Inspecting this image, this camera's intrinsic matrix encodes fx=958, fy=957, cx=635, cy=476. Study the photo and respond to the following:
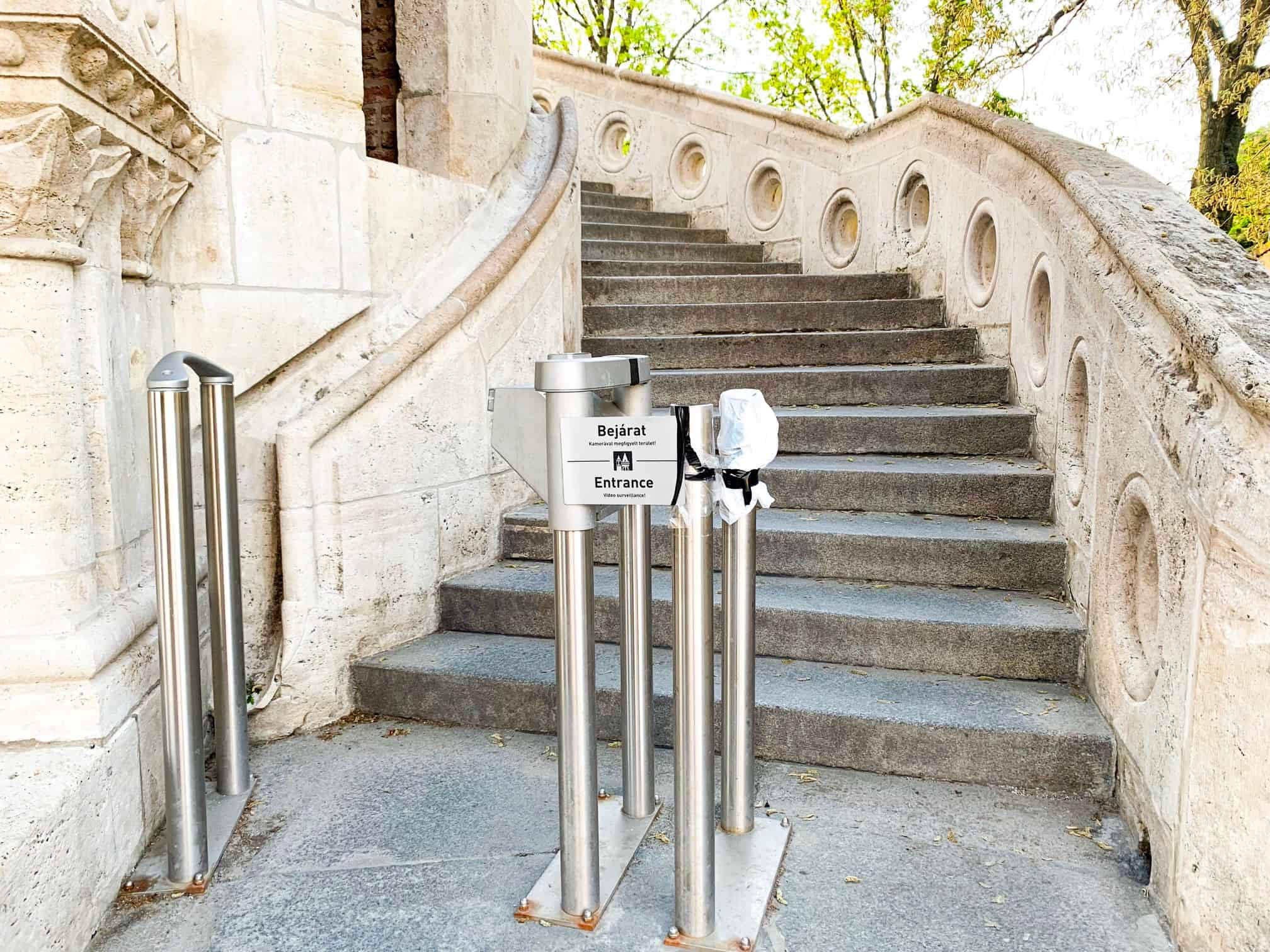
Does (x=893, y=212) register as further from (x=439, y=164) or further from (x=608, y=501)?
(x=608, y=501)

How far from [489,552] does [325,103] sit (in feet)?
5.72

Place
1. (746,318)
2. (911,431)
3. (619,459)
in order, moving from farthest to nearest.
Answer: (746,318)
(911,431)
(619,459)

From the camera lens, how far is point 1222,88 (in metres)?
7.93

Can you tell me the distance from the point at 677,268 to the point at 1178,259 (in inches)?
164

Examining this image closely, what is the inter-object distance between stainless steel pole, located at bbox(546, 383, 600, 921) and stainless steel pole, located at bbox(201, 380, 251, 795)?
109cm

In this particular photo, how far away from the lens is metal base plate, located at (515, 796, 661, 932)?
2.10 meters

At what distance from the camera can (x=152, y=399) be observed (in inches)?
81.2

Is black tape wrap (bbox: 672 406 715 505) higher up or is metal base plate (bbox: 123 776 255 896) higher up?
black tape wrap (bbox: 672 406 715 505)

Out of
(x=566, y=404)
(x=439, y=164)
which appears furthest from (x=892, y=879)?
(x=439, y=164)

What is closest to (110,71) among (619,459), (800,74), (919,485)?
(619,459)

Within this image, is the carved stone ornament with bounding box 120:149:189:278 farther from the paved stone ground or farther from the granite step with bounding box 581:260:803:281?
the granite step with bounding box 581:260:803:281

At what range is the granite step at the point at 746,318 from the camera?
5211 mm

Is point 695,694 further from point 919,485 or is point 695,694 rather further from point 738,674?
point 919,485

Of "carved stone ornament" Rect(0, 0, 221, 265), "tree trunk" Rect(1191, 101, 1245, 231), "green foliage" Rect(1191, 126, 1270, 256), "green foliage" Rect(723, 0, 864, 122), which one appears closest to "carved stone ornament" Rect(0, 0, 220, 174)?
"carved stone ornament" Rect(0, 0, 221, 265)
